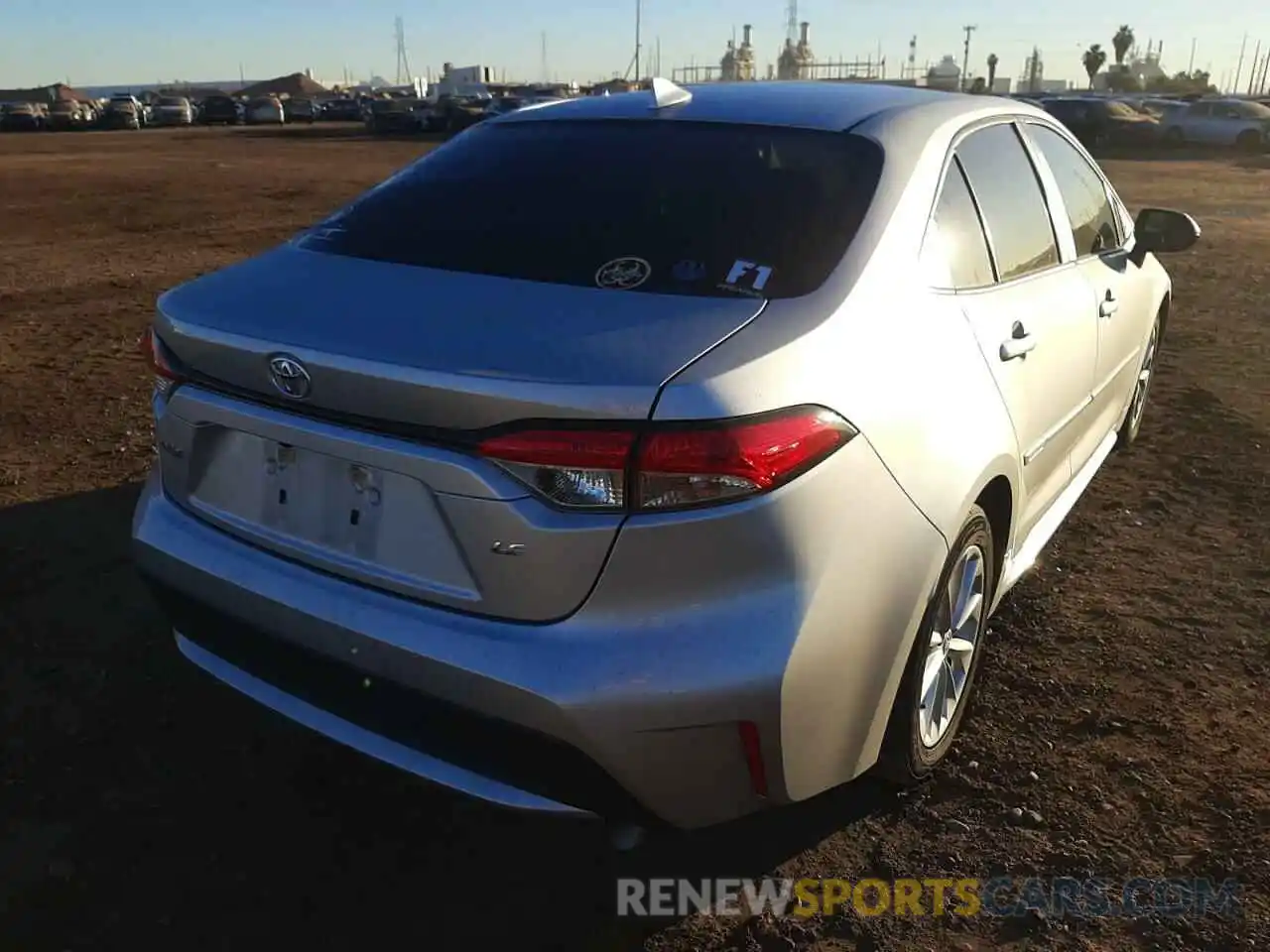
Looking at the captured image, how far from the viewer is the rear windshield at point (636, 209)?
7.95 ft

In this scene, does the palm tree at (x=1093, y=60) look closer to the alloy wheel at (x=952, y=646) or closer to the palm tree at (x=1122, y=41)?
the palm tree at (x=1122, y=41)

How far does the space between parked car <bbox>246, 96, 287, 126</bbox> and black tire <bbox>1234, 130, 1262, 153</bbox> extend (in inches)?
1652

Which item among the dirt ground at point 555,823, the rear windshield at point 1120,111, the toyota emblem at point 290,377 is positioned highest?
the toyota emblem at point 290,377

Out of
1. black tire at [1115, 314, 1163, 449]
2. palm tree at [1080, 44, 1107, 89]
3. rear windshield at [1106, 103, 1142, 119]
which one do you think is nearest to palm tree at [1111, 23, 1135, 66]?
palm tree at [1080, 44, 1107, 89]

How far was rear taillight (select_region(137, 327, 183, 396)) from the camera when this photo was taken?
8.07 ft

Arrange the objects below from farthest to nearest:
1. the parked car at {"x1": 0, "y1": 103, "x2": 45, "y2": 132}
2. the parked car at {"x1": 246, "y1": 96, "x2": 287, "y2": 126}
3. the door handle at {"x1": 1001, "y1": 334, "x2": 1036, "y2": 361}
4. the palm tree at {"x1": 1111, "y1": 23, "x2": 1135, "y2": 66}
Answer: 1. the palm tree at {"x1": 1111, "y1": 23, "x2": 1135, "y2": 66}
2. the parked car at {"x1": 246, "y1": 96, "x2": 287, "y2": 126}
3. the parked car at {"x1": 0, "y1": 103, "x2": 45, "y2": 132}
4. the door handle at {"x1": 1001, "y1": 334, "x2": 1036, "y2": 361}

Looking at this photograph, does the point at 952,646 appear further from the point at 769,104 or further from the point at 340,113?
the point at 340,113

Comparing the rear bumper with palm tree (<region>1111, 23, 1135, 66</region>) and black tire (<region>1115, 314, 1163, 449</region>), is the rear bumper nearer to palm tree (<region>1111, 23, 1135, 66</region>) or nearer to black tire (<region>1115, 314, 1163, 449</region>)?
black tire (<region>1115, 314, 1163, 449</region>)

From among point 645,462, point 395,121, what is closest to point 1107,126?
point 395,121

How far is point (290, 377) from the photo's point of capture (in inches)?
84.8

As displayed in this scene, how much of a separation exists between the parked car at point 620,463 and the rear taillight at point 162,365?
16 millimetres

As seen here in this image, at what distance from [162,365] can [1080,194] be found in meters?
3.23

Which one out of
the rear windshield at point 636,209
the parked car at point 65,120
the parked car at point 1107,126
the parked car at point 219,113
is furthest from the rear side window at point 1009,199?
the parked car at point 219,113

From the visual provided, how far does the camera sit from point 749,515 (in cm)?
198
